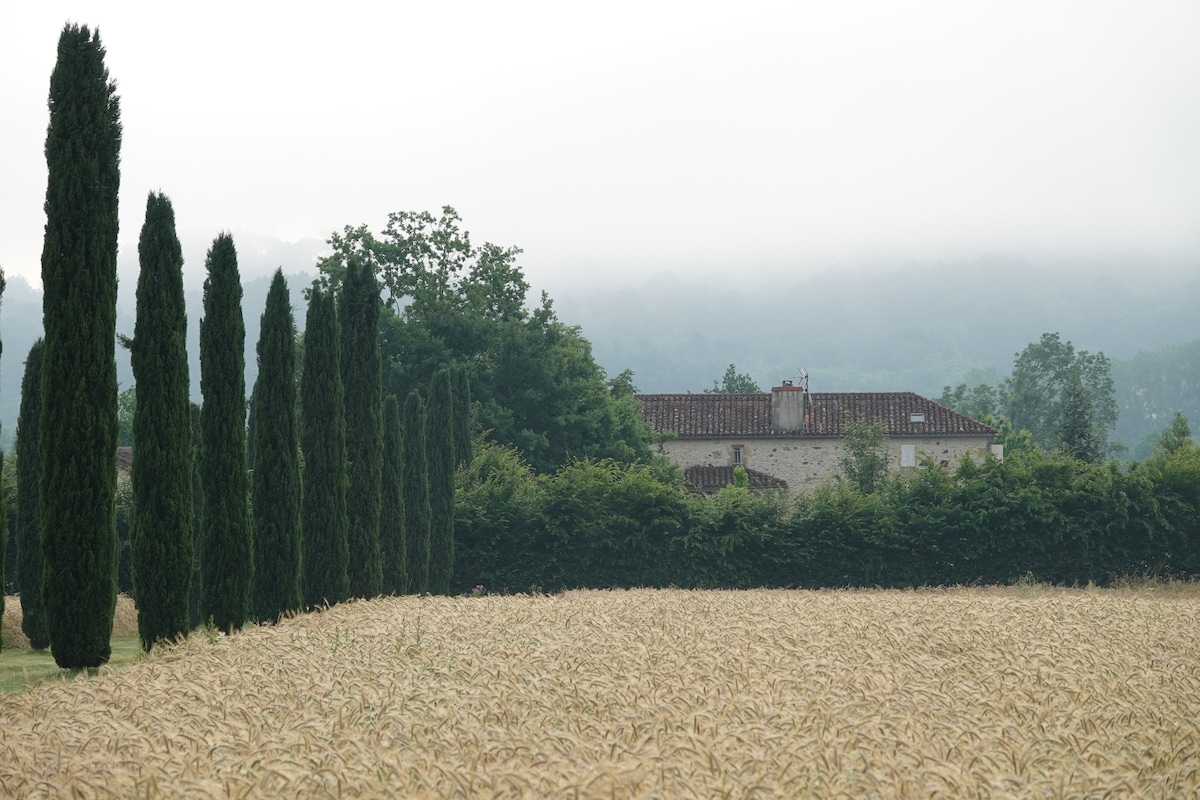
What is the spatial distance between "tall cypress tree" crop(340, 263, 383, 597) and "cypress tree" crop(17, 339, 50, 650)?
4.71 m

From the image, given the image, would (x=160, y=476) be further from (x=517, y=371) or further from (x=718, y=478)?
(x=718, y=478)

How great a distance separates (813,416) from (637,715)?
4384cm

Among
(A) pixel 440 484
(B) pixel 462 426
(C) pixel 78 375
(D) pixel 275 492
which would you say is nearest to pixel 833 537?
(A) pixel 440 484

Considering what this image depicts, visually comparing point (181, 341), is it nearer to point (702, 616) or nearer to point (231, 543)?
point (231, 543)

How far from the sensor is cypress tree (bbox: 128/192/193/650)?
1305 centimetres

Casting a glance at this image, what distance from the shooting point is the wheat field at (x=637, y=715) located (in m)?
5.05

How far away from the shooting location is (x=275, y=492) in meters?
15.9

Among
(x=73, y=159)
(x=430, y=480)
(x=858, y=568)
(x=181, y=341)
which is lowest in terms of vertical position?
(x=858, y=568)

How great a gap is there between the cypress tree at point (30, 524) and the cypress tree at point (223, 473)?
3.88 meters

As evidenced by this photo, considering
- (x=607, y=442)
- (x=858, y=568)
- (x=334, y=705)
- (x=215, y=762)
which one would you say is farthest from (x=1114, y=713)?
(x=607, y=442)

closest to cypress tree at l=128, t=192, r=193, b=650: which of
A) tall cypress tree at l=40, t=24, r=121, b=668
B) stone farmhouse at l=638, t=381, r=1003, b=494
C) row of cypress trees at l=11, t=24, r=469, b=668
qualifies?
row of cypress trees at l=11, t=24, r=469, b=668

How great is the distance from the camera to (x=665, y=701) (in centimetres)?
665

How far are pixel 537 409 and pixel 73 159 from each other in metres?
27.1

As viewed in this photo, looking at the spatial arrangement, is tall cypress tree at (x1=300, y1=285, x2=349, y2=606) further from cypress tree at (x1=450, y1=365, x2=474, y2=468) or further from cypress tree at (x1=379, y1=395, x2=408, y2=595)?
cypress tree at (x1=450, y1=365, x2=474, y2=468)
